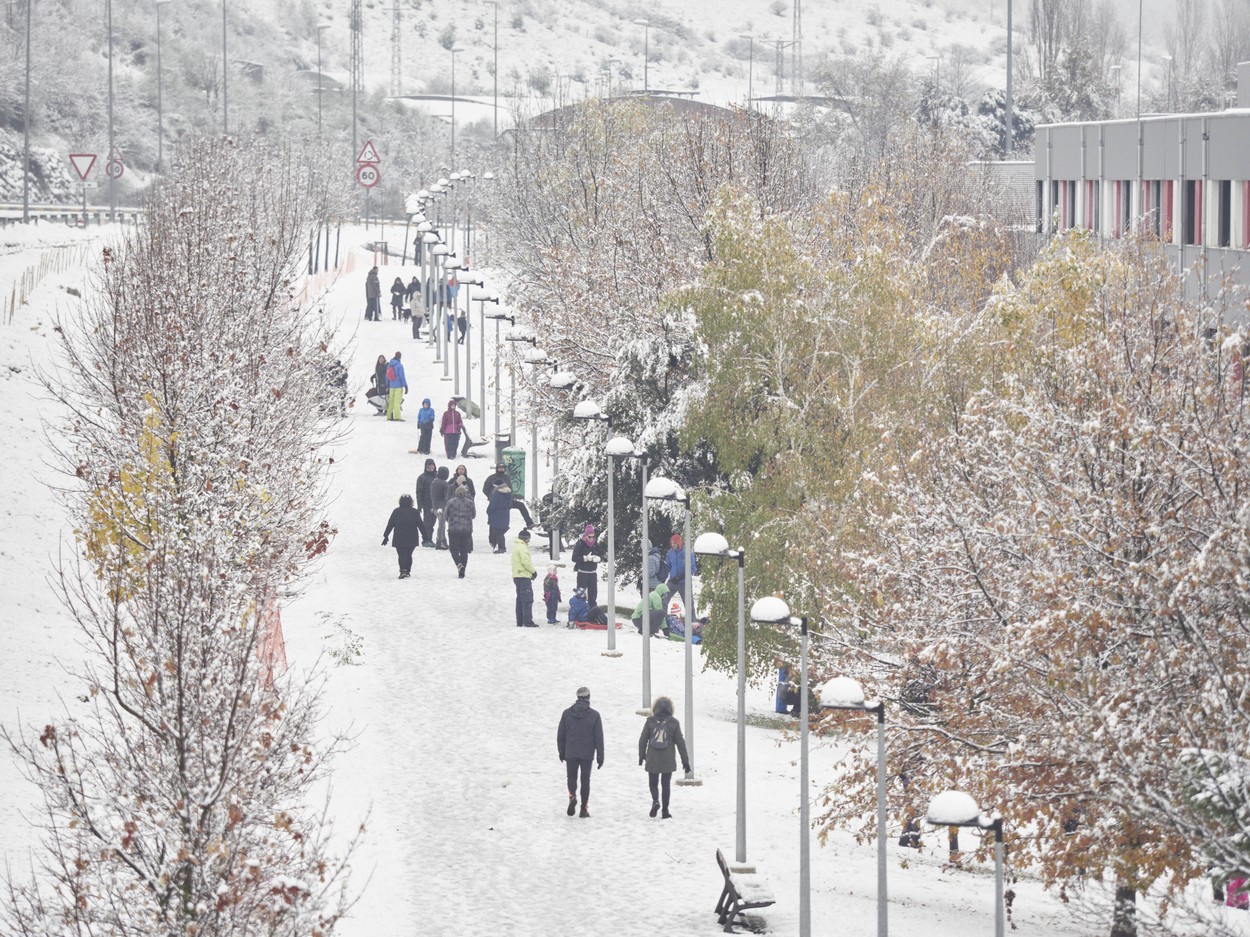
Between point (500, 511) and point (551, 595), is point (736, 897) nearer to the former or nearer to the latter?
point (551, 595)

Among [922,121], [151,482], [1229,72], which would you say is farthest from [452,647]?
[1229,72]

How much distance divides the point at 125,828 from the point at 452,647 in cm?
1514

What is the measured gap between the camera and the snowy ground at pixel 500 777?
59.7 feet

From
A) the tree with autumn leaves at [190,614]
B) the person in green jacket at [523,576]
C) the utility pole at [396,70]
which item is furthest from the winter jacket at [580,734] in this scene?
the utility pole at [396,70]

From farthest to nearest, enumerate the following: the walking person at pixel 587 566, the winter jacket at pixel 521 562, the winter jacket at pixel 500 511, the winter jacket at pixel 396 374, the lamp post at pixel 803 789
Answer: the winter jacket at pixel 396 374
the winter jacket at pixel 500 511
the walking person at pixel 587 566
the winter jacket at pixel 521 562
the lamp post at pixel 803 789

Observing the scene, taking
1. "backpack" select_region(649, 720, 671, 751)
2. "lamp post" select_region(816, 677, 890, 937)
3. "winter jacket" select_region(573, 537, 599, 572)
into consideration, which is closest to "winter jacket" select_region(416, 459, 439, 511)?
"winter jacket" select_region(573, 537, 599, 572)

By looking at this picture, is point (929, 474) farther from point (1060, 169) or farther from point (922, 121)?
point (922, 121)

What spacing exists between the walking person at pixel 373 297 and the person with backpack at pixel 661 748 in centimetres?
4183

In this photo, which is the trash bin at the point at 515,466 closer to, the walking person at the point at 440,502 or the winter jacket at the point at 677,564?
the walking person at the point at 440,502

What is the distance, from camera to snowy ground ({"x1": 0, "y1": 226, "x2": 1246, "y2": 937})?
717 inches

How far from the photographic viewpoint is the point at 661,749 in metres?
20.2

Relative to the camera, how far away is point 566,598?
103ft

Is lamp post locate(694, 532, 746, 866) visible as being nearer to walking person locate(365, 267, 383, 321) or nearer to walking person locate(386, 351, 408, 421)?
walking person locate(386, 351, 408, 421)

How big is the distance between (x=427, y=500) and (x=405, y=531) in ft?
9.24
